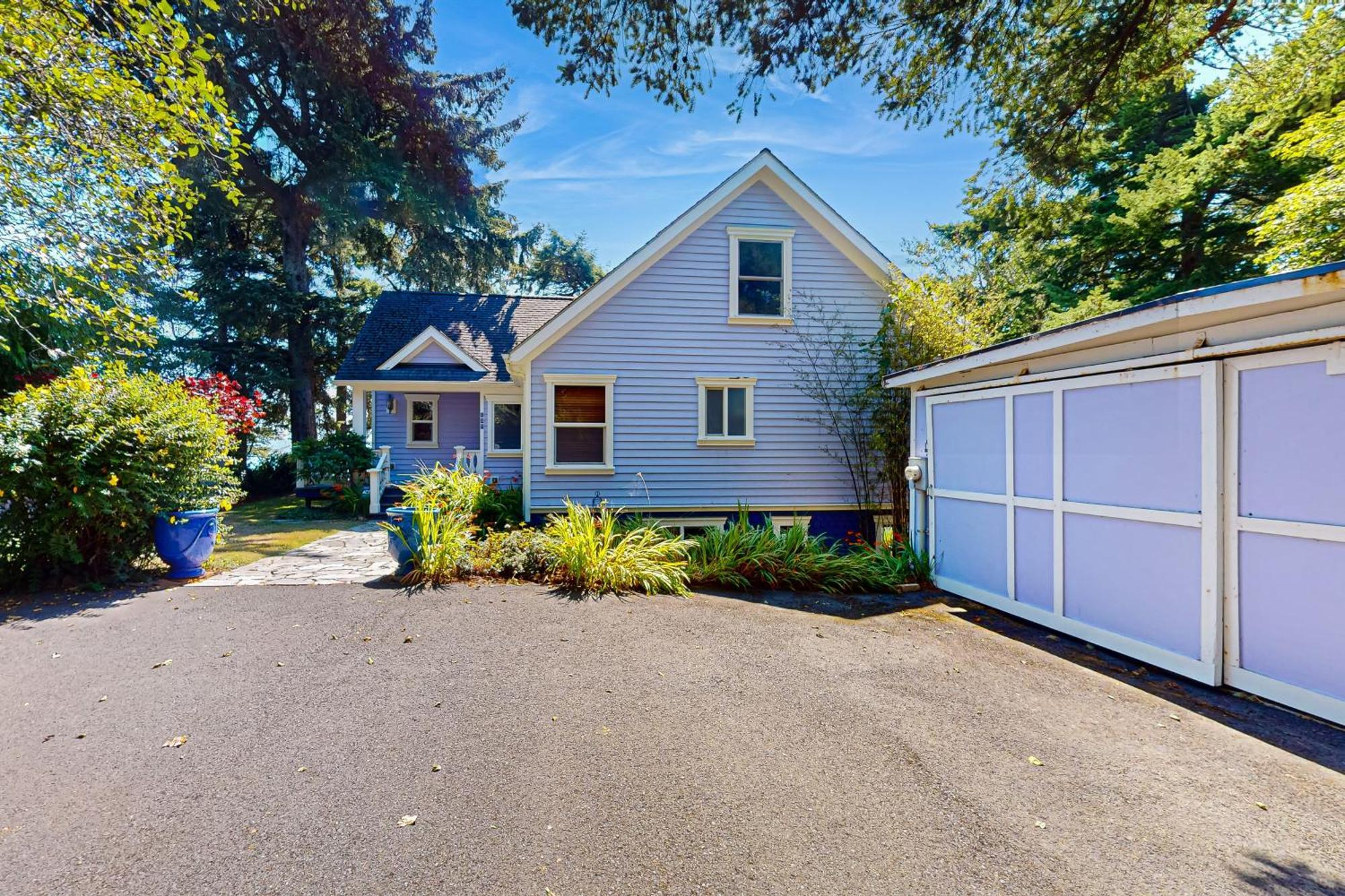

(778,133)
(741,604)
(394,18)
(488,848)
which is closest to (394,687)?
(488,848)

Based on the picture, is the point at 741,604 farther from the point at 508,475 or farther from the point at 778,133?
the point at 508,475

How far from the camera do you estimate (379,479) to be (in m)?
Answer: 13.6

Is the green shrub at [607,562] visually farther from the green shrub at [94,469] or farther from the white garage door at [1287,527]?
the white garage door at [1287,527]

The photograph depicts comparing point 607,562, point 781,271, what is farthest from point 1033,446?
point 781,271

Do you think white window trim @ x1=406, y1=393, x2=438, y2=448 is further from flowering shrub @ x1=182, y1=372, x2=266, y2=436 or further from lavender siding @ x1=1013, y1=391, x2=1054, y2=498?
lavender siding @ x1=1013, y1=391, x2=1054, y2=498

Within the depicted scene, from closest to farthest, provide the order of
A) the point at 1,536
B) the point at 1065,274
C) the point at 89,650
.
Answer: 1. the point at 89,650
2. the point at 1,536
3. the point at 1065,274

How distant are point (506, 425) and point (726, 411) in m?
6.75

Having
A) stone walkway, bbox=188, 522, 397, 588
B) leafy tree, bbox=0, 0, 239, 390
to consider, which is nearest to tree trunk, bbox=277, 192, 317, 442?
stone walkway, bbox=188, 522, 397, 588

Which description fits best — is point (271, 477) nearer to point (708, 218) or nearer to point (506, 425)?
point (506, 425)

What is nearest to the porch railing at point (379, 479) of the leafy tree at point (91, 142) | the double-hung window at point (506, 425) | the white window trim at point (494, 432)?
the white window trim at point (494, 432)

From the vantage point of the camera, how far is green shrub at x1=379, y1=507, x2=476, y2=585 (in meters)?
6.78

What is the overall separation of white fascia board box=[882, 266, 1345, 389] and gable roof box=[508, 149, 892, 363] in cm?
461

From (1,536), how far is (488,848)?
25.5ft

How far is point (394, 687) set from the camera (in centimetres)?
402
